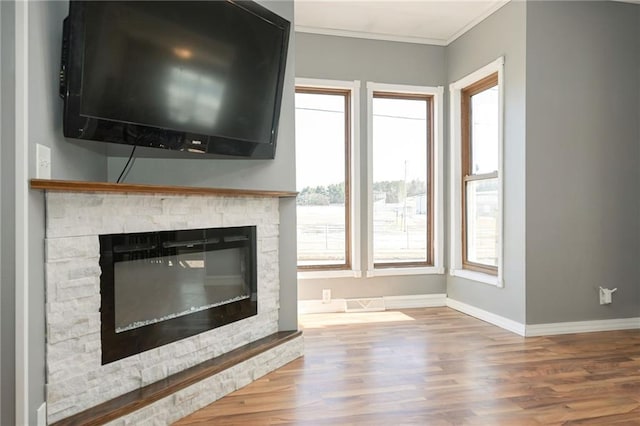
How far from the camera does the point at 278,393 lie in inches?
101

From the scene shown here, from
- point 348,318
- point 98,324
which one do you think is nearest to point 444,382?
point 348,318

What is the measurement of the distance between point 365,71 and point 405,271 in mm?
2007

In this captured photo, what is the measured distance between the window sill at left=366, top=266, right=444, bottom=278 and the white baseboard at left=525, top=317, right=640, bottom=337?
4.12 ft

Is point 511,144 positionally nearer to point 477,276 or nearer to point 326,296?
point 477,276

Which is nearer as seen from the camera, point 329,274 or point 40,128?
point 40,128

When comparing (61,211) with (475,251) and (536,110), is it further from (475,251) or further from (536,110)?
(475,251)

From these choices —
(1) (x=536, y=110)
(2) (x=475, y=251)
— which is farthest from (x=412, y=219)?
(1) (x=536, y=110)

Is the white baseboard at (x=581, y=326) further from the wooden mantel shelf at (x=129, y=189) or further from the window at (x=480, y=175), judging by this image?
the wooden mantel shelf at (x=129, y=189)

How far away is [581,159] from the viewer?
3.74 metres

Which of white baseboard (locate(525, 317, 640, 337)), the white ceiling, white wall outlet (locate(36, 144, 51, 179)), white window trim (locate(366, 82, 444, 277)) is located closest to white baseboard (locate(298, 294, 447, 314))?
white window trim (locate(366, 82, 444, 277))

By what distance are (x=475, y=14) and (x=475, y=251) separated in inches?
84.4

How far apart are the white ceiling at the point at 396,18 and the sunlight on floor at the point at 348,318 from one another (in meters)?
2.65

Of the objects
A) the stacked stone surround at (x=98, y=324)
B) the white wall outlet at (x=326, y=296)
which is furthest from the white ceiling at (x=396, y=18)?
the white wall outlet at (x=326, y=296)

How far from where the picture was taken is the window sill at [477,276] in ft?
13.2
